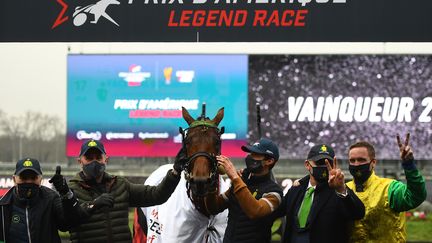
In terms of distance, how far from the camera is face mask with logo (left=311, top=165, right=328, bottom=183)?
4441mm

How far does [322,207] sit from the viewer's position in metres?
4.39

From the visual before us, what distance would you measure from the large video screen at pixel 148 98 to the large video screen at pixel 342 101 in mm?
357

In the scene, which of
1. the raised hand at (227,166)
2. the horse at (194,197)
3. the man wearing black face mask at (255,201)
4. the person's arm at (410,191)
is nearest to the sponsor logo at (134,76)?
the horse at (194,197)

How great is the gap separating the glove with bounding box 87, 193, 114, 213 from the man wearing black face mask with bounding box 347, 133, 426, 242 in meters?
1.43

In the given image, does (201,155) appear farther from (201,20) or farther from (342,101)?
(342,101)

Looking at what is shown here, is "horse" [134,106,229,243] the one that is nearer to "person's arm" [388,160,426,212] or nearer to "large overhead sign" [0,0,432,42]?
"person's arm" [388,160,426,212]

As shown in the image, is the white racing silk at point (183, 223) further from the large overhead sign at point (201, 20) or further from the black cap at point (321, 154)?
the large overhead sign at point (201, 20)

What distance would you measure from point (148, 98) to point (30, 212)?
668 cm

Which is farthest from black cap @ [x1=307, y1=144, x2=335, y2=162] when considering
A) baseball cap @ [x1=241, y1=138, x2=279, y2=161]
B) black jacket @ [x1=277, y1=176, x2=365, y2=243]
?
baseball cap @ [x1=241, y1=138, x2=279, y2=161]

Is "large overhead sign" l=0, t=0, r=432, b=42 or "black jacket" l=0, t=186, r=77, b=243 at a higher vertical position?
"large overhead sign" l=0, t=0, r=432, b=42

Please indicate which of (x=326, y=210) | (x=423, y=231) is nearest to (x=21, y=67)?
(x=423, y=231)

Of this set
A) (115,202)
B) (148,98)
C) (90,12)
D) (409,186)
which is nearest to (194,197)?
(115,202)

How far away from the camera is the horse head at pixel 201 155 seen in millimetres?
4145

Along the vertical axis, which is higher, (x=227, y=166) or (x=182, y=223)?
(x=227, y=166)
